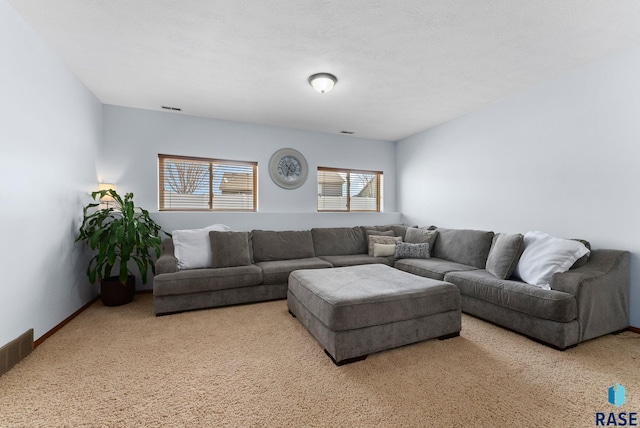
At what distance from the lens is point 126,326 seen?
2.71 metres

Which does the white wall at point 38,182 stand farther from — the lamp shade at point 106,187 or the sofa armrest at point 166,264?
the sofa armrest at point 166,264

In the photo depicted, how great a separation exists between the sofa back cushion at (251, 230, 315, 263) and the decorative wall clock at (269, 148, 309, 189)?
98 cm

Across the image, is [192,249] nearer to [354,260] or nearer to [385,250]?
[354,260]

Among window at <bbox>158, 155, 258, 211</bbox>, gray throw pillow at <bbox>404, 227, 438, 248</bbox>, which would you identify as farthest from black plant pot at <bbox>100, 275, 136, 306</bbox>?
gray throw pillow at <bbox>404, 227, 438, 248</bbox>

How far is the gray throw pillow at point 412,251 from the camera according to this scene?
411 cm

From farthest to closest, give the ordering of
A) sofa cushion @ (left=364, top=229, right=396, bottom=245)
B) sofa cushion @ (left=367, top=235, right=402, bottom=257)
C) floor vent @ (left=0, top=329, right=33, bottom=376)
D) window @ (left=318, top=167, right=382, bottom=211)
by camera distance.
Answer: window @ (left=318, top=167, right=382, bottom=211) → sofa cushion @ (left=364, top=229, right=396, bottom=245) → sofa cushion @ (left=367, top=235, right=402, bottom=257) → floor vent @ (left=0, top=329, right=33, bottom=376)

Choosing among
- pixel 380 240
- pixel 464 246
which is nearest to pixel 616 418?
pixel 464 246

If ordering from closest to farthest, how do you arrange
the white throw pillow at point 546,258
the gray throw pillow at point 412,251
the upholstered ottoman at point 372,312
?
1. the upholstered ottoman at point 372,312
2. the white throw pillow at point 546,258
3. the gray throw pillow at point 412,251

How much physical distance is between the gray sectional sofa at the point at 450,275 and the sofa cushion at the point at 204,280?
0.03 ft

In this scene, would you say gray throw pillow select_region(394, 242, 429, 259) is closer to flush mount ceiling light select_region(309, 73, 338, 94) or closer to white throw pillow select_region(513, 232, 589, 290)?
white throw pillow select_region(513, 232, 589, 290)

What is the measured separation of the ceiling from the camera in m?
2.03

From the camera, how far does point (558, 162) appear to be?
3.11 meters

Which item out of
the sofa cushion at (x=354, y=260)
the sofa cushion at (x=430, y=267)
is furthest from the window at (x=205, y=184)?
the sofa cushion at (x=430, y=267)

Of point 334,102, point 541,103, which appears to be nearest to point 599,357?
point 541,103
